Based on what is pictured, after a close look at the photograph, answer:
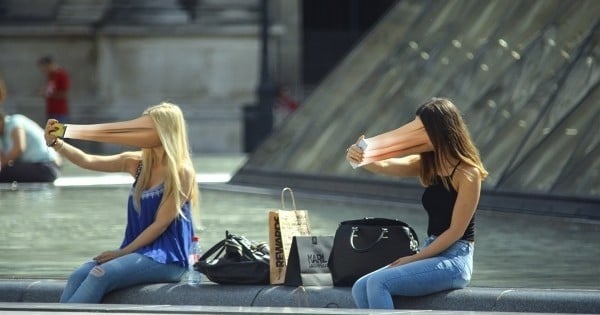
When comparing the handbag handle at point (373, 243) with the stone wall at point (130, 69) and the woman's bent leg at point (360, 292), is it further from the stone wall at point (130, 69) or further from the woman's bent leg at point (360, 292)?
the stone wall at point (130, 69)

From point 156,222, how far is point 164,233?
0.25ft

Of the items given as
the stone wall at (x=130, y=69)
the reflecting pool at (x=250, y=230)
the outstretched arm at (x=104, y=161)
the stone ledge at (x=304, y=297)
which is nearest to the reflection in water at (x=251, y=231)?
the reflecting pool at (x=250, y=230)

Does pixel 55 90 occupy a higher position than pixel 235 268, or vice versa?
pixel 235 268

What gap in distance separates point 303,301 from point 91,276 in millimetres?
1068

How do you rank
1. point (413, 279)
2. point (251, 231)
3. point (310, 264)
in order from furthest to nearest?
point (251, 231), point (310, 264), point (413, 279)

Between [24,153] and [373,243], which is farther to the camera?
[24,153]

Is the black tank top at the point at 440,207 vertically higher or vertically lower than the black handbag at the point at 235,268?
higher

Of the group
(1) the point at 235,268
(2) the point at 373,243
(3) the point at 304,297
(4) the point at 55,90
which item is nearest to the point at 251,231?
(1) the point at 235,268

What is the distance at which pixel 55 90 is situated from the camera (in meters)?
26.1

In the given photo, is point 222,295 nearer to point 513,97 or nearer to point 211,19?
point 513,97

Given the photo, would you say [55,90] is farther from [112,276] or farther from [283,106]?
[112,276]

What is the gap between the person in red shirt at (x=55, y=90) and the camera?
2588 centimetres

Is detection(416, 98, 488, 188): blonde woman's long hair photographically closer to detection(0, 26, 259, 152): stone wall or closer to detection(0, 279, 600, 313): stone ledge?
detection(0, 279, 600, 313): stone ledge

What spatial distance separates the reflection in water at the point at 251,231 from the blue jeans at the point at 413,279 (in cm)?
145
